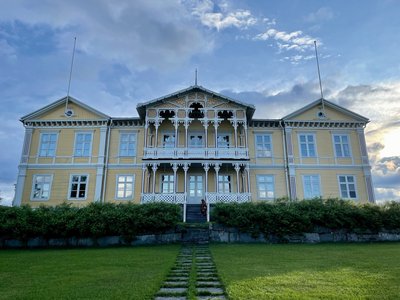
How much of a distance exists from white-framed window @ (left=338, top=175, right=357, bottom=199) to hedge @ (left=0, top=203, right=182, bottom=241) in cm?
1605

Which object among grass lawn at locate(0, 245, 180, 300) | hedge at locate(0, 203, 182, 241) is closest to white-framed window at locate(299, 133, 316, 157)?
hedge at locate(0, 203, 182, 241)

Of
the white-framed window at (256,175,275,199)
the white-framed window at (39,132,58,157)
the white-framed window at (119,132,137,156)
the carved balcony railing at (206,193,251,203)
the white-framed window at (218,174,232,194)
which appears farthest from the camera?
the white-framed window at (119,132,137,156)

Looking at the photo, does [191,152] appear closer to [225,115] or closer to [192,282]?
[225,115]

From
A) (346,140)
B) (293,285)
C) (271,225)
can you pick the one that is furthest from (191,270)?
Result: (346,140)

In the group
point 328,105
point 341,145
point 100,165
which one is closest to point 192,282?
point 100,165

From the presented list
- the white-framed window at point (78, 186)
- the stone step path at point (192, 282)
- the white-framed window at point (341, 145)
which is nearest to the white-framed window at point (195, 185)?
the white-framed window at point (78, 186)

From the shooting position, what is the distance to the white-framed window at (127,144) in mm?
24531

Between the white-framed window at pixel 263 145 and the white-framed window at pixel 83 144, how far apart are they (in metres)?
14.4

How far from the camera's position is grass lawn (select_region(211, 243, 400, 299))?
17.9ft

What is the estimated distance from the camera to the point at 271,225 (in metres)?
14.9

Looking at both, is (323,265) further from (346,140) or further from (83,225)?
(346,140)

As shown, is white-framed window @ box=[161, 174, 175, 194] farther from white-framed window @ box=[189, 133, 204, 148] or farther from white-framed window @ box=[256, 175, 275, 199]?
white-framed window @ box=[256, 175, 275, 199]

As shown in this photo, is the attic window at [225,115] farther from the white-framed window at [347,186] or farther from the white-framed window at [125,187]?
the white-framed window at [347,186]

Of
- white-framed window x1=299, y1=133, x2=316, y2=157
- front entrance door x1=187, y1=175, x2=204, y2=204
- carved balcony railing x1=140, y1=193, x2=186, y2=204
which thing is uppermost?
white-framed window x1=299, y1=133, x2=316, y2=157
